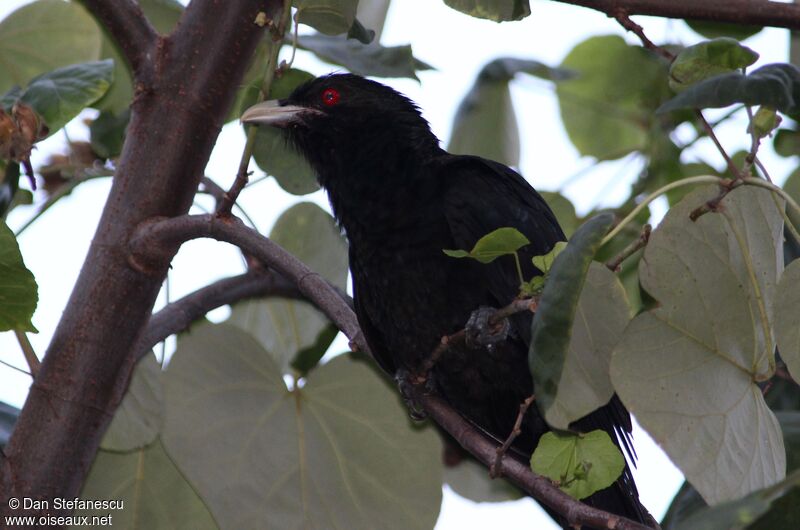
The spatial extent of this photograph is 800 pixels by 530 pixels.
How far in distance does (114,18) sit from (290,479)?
53.7 inches

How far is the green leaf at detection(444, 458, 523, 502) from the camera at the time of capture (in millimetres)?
3445

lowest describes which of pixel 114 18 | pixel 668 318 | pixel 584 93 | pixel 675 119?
pixel 668 318

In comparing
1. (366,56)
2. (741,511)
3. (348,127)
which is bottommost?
(741,511)

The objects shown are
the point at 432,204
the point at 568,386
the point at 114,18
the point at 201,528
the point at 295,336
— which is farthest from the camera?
the point at 295,336

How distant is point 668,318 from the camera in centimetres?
219

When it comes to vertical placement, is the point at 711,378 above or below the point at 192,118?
below

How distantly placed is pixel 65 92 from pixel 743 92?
182 cm

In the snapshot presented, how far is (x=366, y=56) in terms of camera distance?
10.2 feet

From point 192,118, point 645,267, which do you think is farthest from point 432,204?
point 645,267

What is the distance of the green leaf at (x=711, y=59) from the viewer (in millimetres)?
2361

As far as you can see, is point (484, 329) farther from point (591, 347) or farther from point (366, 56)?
point (366, 56)

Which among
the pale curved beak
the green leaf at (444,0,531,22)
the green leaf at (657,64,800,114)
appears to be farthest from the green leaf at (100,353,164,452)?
the green leaf at (657,64,800,114)

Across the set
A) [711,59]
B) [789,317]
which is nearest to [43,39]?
[711,59]

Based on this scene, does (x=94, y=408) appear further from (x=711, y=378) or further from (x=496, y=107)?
(x=496, y=107)
